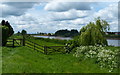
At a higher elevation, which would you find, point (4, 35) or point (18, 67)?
point (4, 35)

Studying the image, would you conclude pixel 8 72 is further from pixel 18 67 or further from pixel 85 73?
pixel 85 73

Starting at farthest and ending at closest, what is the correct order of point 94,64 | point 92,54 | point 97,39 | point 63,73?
point 97,39, point 92,54, point 94,64, point 63,73

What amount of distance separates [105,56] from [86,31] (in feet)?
25.7

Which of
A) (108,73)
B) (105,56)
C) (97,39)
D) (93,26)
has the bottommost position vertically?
(108,73)

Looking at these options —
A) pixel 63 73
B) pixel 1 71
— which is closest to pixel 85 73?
pixel 63 73

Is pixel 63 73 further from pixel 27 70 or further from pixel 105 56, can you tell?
pixel 105 56

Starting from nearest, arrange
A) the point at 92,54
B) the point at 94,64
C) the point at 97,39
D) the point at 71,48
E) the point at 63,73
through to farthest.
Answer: the point at 63,73 → the point at 94,64 → the point at 92,54 → the point at 97,39 → the point at 71,48

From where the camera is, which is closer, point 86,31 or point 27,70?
point 27,70

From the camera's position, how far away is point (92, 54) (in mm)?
15617

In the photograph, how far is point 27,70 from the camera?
33.5 ft

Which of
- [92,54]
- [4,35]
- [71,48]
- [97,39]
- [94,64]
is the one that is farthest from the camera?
[4,35]

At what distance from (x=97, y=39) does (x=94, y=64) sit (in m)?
7.87

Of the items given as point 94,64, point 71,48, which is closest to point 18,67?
point 94,64

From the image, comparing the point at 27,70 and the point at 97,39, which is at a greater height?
the point at 97,39
